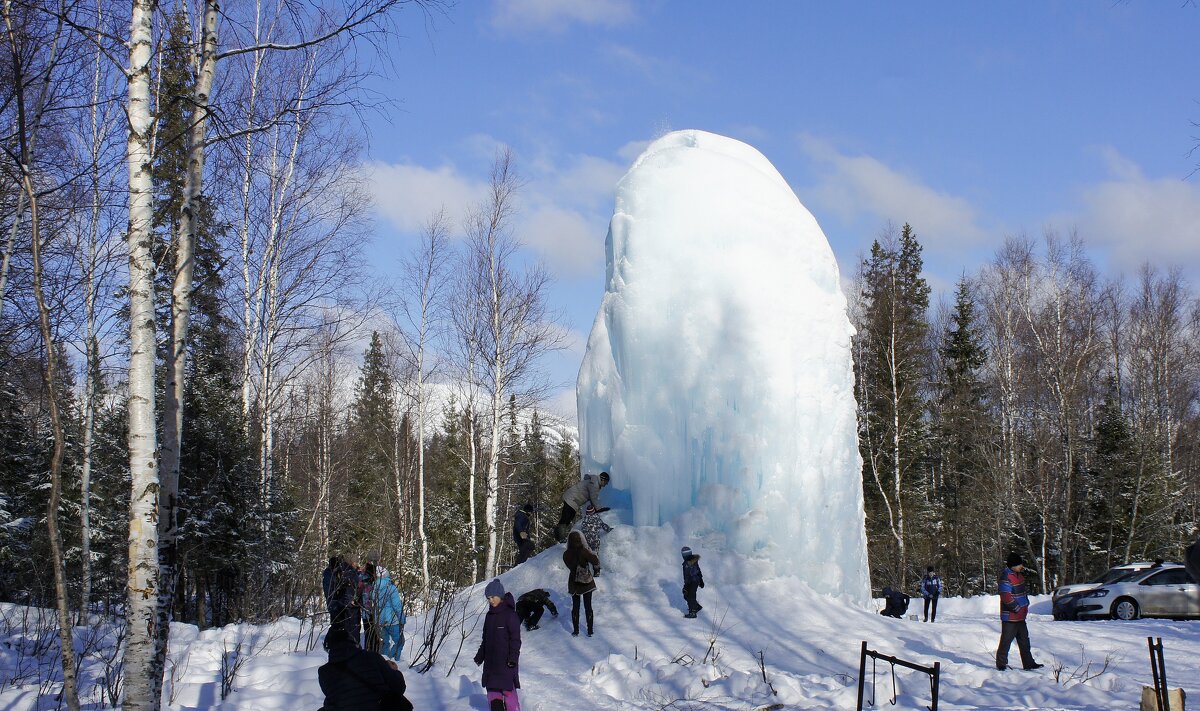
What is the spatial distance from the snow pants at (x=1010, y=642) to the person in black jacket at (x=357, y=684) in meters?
6.56

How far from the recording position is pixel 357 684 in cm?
432

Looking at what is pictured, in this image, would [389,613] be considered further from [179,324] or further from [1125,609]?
[1125,609]

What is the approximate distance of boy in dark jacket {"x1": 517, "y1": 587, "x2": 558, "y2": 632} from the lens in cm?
1052

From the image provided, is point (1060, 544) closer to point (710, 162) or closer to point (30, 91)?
point (710, 162)

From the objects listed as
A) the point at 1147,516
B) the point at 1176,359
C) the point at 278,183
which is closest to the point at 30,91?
the point at 278,183

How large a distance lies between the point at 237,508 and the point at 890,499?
1712cm

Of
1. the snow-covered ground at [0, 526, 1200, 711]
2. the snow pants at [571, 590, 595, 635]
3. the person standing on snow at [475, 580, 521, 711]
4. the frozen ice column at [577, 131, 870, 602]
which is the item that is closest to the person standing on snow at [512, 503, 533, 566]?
the snow-covered ground at [0, 526, 1200, 711]

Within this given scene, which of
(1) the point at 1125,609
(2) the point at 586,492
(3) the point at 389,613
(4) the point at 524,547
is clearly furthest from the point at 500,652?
(1) the point at 1125,609

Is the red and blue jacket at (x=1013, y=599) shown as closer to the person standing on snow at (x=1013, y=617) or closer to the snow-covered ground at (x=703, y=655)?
the person standing on snow at (x=1013, y=617)

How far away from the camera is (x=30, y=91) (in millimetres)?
8883

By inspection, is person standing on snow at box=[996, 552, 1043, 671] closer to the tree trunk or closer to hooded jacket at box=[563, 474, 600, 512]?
hooded jacket at box=[563, 474, 600, 512]

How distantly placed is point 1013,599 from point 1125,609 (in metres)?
7.49

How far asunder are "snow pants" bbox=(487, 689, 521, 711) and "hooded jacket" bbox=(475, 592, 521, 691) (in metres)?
0.06

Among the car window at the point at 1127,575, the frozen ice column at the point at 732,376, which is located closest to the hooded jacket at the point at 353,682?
the frozen ice column at the point at 732,376
